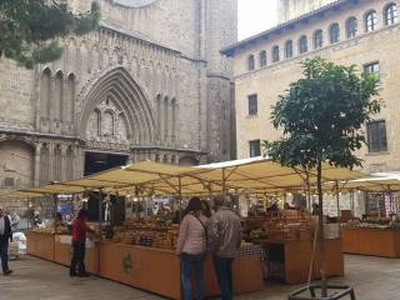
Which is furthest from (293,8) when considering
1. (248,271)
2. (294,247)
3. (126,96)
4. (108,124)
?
(248,271)

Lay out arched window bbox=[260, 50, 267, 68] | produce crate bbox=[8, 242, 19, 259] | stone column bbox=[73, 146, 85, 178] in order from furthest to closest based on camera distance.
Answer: arched window bbox=[260, 50, 267, 68] < stone column bbox=[73, 146, 85, 178] < produce crate bbox=[8, 242, 19, 259]

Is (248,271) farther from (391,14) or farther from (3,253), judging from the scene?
(391,14)

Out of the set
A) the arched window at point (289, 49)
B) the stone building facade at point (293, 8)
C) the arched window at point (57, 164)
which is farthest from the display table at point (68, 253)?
the stone building facade at point (293, 8)

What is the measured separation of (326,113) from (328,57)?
19476mm

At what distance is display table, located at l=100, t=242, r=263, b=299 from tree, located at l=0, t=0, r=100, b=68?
13.9ft

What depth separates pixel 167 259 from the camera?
31.0 feet

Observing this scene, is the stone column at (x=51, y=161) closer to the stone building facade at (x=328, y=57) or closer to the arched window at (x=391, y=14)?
the stone building facade at (x=328, y=57)

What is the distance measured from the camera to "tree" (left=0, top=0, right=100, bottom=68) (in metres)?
9.38

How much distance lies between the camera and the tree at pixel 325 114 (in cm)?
772

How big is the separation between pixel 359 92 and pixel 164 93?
24.3m

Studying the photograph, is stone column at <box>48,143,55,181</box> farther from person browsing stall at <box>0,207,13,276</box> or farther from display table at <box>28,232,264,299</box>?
display table at <box>28,232,264,299</box>

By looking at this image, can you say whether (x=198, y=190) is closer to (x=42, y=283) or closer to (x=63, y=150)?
(x=42, y=283)

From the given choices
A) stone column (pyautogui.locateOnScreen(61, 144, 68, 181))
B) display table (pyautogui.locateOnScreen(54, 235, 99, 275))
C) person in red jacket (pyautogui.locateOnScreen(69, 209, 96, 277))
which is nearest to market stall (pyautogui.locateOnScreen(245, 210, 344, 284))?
display table (pyautogui.locateOnScreen(54, 235, 99, 275))

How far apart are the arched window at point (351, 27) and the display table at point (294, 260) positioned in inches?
643
